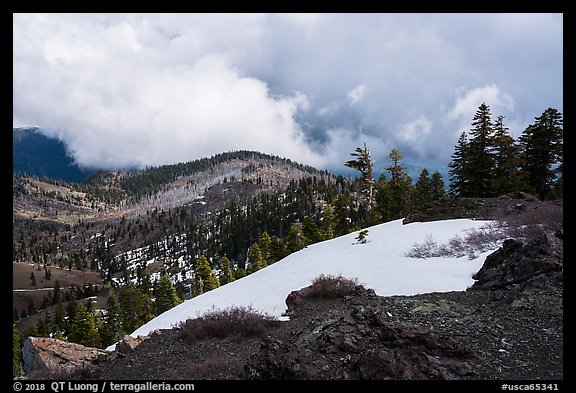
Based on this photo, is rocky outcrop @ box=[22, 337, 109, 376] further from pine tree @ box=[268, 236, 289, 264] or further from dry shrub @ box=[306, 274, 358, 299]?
pine tree @ box=[268, 236, 289, 264]

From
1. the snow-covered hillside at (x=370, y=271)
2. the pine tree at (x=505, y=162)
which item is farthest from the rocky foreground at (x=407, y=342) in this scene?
the pine tree at (x=505, y=162)

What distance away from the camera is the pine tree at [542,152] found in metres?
31.2

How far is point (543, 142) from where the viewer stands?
31.8 metres

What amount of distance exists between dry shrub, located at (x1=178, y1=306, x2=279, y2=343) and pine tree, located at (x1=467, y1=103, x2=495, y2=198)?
30.4m

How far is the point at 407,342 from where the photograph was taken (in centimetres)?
633

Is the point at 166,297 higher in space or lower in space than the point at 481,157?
lower

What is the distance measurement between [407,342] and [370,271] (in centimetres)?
1021

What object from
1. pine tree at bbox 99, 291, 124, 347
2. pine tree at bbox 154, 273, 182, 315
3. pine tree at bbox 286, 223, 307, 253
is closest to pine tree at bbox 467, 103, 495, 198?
pine tree at bbox 286, 223, 307, 253

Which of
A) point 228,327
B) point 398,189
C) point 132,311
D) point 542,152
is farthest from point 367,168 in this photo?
point 132,311

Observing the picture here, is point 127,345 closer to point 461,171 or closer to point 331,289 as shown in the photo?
point 331,289

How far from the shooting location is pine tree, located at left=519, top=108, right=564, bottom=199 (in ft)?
102

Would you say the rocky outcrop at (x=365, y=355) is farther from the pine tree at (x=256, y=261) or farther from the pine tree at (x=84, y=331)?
the pine tree at (x=84, y=331)
